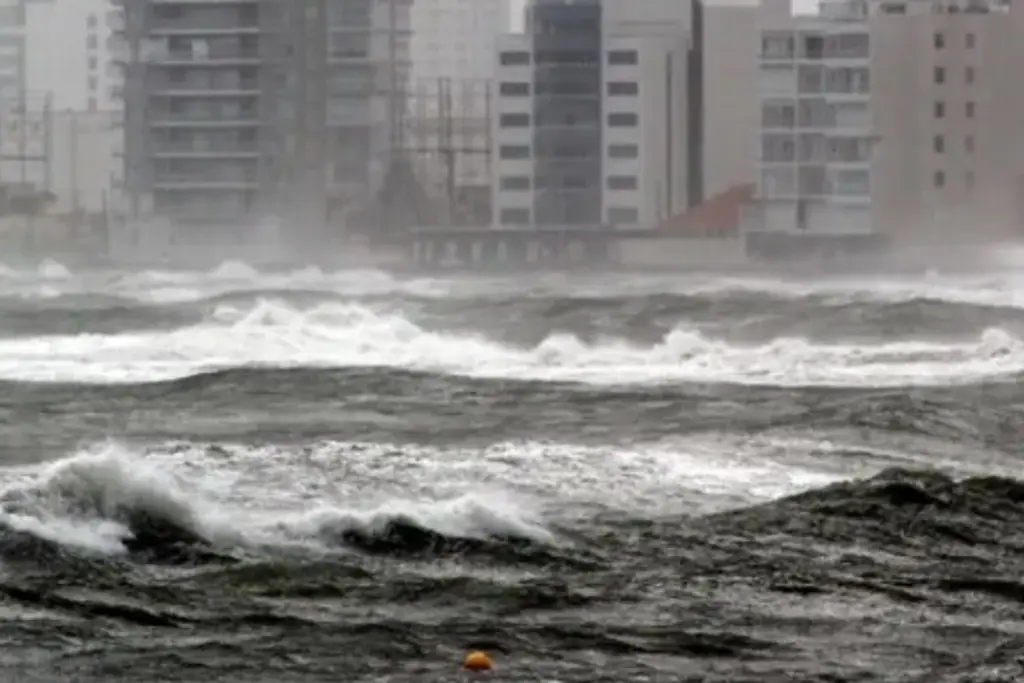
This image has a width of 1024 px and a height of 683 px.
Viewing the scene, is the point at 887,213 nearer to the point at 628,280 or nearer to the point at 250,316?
the point at 628,280

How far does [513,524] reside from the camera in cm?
820

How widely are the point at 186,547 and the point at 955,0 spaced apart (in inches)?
1707

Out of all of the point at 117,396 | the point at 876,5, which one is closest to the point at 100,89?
the point at 876,5

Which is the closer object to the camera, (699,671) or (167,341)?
(699,671)

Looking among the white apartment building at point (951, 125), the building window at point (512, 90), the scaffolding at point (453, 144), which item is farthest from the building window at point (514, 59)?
the white apartment building at point (951, 125)

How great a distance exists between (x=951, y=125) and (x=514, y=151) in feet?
31.3

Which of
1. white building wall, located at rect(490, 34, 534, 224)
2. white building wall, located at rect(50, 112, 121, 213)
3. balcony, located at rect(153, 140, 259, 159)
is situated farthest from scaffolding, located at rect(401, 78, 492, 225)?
white building wall, located at rect(50, 112, 121, 213)

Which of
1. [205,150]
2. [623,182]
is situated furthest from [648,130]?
[205,150]

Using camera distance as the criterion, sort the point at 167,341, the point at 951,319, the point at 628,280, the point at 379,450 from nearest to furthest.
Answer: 1. the point at 379,450
2. the point at 167,341
3. the point at 951,319
4. the point at 628,280

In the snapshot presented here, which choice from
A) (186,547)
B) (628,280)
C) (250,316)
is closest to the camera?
(186,547)

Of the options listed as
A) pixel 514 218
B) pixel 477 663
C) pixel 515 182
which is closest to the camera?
pixel 477 663

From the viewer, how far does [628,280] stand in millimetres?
43156

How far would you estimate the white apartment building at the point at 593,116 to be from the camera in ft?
165

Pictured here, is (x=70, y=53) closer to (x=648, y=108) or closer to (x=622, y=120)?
(x=622, y=120)
